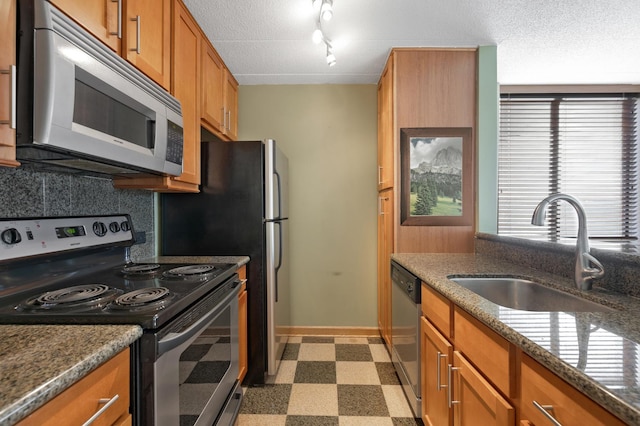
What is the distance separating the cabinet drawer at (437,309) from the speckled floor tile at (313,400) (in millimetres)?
861

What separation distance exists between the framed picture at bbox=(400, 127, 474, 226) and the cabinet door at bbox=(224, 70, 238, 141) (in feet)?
4.81

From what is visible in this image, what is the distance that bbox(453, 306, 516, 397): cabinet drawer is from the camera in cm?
85

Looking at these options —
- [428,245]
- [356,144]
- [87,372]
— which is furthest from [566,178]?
[87,372]

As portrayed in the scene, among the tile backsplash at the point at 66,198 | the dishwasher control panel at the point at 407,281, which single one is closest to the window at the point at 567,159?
the dishwasher control panel at the point at 407,281

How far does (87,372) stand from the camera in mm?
647

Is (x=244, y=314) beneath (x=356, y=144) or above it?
beneath

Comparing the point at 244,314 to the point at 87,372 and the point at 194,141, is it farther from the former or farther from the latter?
the point at 87,372

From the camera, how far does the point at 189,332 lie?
1.05 metres

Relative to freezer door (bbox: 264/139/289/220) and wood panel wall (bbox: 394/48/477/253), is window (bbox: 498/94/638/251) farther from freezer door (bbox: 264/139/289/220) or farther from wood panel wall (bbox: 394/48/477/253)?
freezer door (bbox: 264/139/289/220)

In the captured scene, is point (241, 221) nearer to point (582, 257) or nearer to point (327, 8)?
point (327, 8)

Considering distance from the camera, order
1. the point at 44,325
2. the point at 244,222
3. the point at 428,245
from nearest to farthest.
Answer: the point at 44,325 → the point at 244,222 → the point at 428,245

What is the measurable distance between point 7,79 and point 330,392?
212cm

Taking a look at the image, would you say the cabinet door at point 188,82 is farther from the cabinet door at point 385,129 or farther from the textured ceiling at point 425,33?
the cabinet door at point 385,129

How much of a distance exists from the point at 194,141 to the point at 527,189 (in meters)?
2.96
